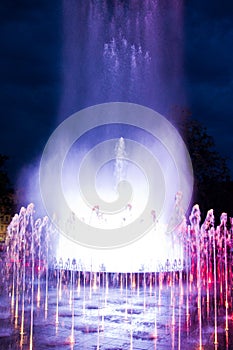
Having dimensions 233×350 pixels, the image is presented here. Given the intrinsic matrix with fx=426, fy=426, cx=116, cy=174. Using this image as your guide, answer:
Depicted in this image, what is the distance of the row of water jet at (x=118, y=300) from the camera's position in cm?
647

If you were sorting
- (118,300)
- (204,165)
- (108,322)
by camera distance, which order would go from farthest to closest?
(204,165) < (118,300) < (108,322)

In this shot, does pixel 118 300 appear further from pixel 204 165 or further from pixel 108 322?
pixel 204 165

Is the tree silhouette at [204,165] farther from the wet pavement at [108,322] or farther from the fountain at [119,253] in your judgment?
the wet pavement at [108,322]

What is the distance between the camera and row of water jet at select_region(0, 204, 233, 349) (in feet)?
21.2

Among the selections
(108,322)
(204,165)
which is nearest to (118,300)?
(108,322)

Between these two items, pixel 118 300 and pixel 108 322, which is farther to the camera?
pixel 118 300

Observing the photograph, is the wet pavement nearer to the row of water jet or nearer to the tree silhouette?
the row of water jet

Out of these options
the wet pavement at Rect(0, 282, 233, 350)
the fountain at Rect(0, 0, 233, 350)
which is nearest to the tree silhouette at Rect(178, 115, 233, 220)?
the fountain at Rect(0, 0, 233, 350)

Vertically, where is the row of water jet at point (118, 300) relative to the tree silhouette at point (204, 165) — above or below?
below

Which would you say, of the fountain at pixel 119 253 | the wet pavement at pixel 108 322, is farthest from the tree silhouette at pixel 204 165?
the wet pavement at pixel 108 322

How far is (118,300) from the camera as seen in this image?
9344mm

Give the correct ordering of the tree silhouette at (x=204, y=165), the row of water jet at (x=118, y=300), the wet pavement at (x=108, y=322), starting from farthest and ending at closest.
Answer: the tree silhouette at (x=204, y=165)
the row of water jet at (x=118, y=300)
the wet pavement at (x=108, y=322)

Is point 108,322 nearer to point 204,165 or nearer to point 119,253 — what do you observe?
point 119,253

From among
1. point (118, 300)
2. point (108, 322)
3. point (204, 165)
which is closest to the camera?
point (108, 322)
